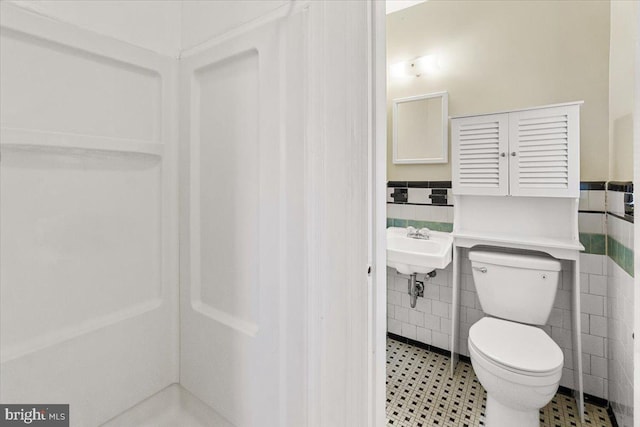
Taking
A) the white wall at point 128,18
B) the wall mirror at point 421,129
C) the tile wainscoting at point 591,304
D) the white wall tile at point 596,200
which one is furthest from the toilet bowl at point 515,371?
the white wall at point 128,18

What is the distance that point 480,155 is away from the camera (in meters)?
1.96

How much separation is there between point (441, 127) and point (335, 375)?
2050mm

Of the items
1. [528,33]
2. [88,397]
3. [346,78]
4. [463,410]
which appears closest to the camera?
[346,78]

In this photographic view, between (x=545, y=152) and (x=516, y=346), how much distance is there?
1.10 metres

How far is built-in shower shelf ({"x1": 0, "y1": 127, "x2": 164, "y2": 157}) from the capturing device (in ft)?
1.89

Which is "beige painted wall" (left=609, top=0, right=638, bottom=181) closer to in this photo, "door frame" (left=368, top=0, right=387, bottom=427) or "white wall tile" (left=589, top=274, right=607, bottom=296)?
"white wall tile" (left=589, top=274, right=607, bottom=296)

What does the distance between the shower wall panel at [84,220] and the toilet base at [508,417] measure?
153cm

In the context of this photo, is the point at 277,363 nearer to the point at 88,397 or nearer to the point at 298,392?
the point at 298,392

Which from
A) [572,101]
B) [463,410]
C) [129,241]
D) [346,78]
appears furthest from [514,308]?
[129,241]

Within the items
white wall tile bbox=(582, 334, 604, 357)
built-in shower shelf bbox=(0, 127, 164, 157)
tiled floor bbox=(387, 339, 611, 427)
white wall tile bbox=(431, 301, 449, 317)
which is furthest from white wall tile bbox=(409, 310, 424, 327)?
built-in shower shelf bbox=(0, 127, 164, 157)

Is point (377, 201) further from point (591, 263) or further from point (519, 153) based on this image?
point (591, 263)

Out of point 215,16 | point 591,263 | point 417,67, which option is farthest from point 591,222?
point 215,16

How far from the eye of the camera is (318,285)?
0.61 metres

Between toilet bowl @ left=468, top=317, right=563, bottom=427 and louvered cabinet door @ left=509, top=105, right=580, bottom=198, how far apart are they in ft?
2.69
